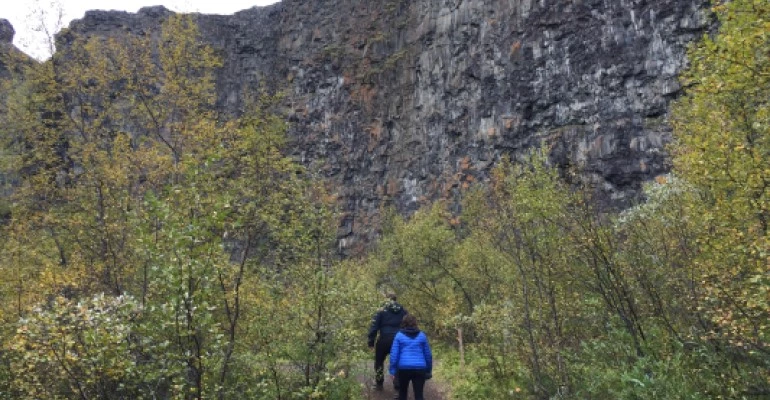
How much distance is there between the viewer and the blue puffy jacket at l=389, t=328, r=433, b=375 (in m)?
8.80

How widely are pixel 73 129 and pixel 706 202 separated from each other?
596 inches

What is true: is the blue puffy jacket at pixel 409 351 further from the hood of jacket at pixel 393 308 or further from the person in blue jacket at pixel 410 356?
the hood of jacket at pixel 393 308

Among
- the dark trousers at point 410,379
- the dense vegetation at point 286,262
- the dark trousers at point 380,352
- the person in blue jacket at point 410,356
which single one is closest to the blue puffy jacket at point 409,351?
the person in blue jacket at point 410,356

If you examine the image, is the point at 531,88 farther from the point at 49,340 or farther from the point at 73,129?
the point at 49,340

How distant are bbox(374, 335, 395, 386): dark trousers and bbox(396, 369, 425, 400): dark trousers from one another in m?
1.55

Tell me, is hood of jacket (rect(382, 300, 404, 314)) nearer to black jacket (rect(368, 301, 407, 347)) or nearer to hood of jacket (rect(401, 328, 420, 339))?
black jacket (rect(368, 301, 407, 347))

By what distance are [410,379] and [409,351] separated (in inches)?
22.7

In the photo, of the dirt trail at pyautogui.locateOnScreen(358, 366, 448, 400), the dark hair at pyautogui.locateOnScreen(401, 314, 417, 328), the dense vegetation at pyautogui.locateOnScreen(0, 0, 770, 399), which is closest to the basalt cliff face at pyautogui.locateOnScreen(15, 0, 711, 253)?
the dirt trail at pyautogui.locateOnScreen(358, 366, 448, 400)

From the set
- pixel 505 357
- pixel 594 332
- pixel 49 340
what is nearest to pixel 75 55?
pixel 49 340

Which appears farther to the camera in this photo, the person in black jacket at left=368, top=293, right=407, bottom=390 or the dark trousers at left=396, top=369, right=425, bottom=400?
the person in black jacket at left=368, top=293, right=407, bottom=390

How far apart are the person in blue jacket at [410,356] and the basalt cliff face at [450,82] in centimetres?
2580

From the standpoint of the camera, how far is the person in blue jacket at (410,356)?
8812mm

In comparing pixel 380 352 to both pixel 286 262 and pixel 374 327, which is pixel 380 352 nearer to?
pixel 374 327

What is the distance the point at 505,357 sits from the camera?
1120 cm
